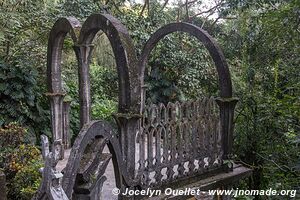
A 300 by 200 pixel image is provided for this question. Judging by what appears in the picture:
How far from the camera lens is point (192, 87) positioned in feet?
37.7

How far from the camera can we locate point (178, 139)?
5340 mm

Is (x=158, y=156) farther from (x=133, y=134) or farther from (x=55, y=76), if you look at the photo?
(x=55, y=76)

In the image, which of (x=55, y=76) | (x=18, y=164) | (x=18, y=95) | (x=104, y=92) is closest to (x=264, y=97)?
(x=55, y=76)

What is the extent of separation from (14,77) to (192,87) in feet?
18.0

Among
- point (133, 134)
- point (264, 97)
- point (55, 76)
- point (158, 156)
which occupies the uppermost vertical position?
point (55, 76)

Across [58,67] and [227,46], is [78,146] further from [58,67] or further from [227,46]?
[227,46]

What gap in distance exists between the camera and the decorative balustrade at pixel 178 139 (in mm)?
4867

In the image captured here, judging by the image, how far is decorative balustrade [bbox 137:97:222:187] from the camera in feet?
16.0

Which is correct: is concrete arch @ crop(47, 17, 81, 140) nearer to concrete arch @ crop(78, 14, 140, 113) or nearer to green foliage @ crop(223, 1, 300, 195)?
concrete arch @ crop(78, 14, 140, 113)

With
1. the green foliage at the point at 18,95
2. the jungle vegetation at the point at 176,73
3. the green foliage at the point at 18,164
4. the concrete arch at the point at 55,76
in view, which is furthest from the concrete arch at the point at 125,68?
the green foliage at the point at 18,95

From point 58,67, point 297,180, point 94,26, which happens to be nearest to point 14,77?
point 58,67

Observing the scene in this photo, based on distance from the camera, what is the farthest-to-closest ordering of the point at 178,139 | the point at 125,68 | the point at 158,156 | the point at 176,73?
the point at 176,73, the point at 178,139, the point at 158,156, the point at 125,68

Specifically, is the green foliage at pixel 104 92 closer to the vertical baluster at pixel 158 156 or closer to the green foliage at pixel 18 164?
the green foliage at pixel 18 164

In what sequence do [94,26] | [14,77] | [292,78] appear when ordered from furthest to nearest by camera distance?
[14,77], [292,78], [94,26]
